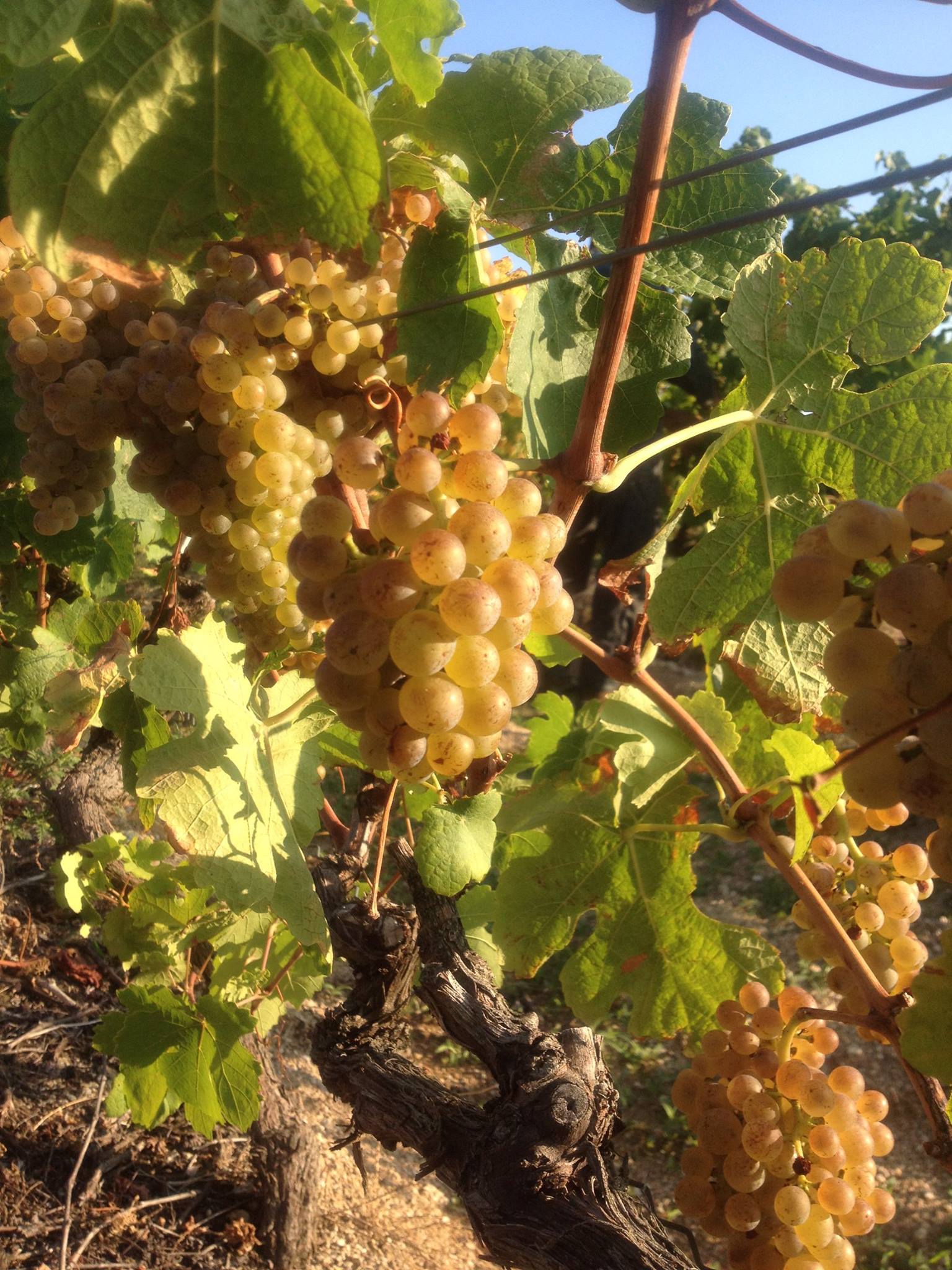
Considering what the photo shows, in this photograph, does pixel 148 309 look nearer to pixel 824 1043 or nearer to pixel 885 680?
pixel 885 680

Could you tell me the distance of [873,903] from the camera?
0.96 meters

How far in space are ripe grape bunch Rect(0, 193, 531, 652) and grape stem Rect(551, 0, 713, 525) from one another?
12 centimetres

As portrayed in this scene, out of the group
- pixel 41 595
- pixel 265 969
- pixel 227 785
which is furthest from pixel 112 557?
pixel 227 785

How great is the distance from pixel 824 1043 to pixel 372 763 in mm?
758

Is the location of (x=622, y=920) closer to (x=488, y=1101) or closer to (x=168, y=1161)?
(x=488, y=1101)

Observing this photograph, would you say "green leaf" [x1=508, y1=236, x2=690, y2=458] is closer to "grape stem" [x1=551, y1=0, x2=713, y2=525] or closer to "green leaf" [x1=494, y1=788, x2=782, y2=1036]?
"grape stem" [x1=551, y1=0, x2=713, y2=525]

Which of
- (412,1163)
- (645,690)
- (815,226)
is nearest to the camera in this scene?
(645,690)

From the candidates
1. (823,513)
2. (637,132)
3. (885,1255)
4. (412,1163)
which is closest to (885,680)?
(823,513)

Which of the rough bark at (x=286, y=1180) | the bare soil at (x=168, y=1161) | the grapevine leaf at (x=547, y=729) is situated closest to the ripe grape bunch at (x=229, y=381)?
the grapevine leaf at (x=547, y=729)

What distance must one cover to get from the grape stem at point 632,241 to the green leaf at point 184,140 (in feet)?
0.59

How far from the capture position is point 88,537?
1.41 m

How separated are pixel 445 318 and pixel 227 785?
1.63 feet

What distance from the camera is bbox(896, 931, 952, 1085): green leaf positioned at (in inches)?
22.4

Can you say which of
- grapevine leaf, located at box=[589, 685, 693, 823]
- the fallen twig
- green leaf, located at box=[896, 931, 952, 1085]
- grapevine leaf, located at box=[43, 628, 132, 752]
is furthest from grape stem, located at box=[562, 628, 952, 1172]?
the fallen twig
